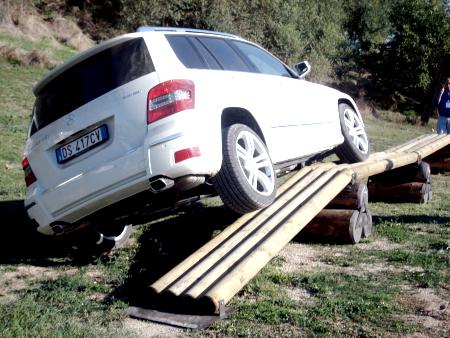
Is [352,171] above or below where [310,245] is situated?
above

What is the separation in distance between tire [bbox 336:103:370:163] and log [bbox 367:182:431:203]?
0.99 metres

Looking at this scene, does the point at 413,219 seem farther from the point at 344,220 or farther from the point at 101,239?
the point at 101,239

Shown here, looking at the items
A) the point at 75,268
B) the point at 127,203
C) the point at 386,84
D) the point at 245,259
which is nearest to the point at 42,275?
the point at 75,268

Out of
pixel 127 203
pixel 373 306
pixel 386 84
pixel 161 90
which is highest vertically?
pixel 161 90

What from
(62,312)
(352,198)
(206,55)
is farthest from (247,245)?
(352,198)

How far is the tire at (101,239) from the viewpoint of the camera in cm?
553

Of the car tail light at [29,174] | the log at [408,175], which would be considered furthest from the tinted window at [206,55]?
the log at [408,175]

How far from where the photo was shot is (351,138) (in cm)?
737

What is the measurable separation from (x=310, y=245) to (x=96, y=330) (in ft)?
9.14

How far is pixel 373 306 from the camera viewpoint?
3.82 m

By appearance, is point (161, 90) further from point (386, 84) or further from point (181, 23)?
point (386, 84)

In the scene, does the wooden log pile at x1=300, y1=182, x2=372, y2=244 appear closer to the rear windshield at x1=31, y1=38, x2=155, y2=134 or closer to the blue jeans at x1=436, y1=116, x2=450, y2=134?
the rear windshield at x1=31, y1=38, x2=155, y2=134

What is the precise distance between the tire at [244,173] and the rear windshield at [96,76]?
2.88 ft

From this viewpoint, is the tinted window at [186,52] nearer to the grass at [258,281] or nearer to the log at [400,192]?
the grass at [258,281]
